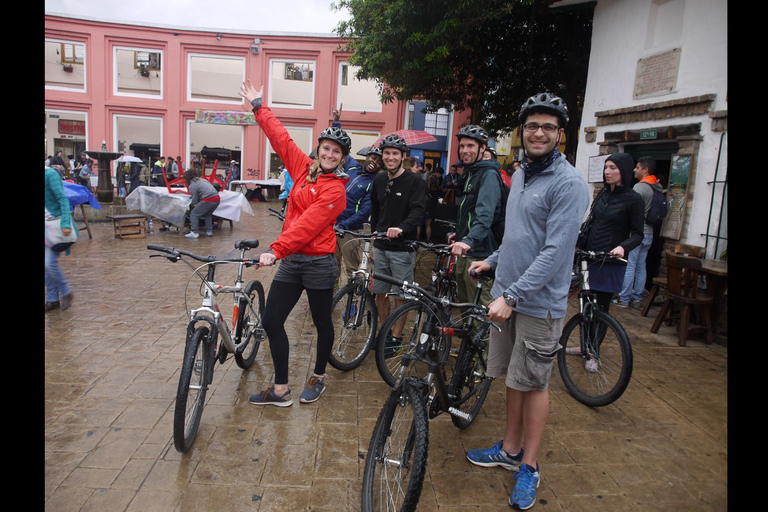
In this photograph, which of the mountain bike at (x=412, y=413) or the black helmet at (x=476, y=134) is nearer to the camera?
the mountain bike at (x=412, y=413)

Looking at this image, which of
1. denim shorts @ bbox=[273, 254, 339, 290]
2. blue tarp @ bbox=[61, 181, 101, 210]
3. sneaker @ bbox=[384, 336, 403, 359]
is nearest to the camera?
denim shorts @ bbox=[273, 254, 339, 290]

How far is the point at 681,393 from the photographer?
172 inches

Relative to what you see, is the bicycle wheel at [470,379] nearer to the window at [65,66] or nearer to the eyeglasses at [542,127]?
the eyeglasses at [542,127]

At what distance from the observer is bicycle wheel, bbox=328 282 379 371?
453cm

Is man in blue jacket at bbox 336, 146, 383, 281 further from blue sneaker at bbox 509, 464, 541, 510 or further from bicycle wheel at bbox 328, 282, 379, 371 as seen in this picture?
blue sneaker at bbox 509, 464, 541, 510

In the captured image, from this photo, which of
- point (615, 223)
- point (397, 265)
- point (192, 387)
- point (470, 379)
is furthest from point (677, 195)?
point (192, 387)

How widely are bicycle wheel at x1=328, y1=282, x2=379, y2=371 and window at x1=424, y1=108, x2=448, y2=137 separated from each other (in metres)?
24.0

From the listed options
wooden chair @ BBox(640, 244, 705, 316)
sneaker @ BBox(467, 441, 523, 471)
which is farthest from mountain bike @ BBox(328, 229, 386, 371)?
wooden chair @ BBox(640, 244, 705, 316)

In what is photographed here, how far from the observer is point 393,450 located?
2.61 m

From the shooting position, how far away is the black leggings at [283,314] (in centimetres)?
362

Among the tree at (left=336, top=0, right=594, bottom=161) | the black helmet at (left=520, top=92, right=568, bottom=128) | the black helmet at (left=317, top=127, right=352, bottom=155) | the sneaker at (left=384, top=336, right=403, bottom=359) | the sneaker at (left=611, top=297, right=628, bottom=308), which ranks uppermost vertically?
the tree at (left=336, top=0, right=594, bottom=161)

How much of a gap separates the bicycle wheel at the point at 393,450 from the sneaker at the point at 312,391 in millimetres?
1289

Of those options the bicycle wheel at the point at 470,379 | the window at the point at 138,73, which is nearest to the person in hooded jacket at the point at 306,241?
the bicycle wheel at the point at 470,379
